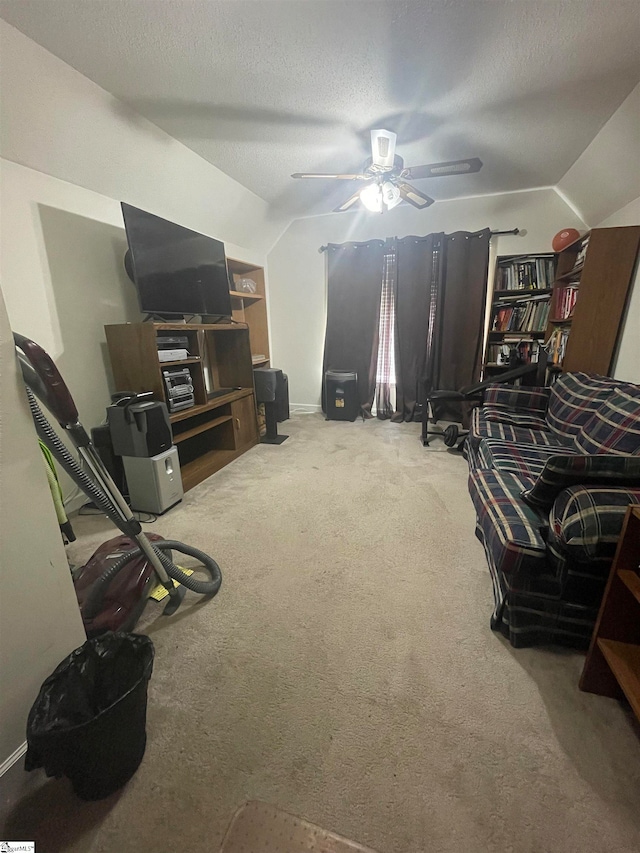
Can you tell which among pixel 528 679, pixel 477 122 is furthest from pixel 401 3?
pixel 528 679

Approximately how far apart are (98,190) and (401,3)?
6.84 feet

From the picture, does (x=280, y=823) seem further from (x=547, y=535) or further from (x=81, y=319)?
(x=81, y=319)

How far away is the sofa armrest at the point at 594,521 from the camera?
1.05m

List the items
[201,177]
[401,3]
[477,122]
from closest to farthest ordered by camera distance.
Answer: [401,3]
[477,122]
[201,177]

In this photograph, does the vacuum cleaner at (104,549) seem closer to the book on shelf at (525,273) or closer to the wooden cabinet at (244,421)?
the wooden cabinet at (244,421)

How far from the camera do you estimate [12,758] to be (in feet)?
3.12

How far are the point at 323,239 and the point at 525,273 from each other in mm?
2372

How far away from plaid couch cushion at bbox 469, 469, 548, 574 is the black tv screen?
2.46m

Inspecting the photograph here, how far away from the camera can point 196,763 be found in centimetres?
98

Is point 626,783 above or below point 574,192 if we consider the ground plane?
below

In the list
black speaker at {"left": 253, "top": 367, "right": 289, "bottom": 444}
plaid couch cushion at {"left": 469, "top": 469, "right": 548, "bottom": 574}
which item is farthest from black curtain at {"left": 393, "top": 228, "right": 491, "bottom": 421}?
plaid couch cushion at {"left": 469, "top": 469, "right": 548, "bottom": 574}

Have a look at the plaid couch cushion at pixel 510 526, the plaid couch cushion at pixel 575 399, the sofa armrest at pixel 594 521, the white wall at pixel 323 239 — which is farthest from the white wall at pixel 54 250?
the plaid couch cushion at pixel 575 399

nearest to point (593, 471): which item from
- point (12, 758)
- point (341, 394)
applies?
point (12, 758)

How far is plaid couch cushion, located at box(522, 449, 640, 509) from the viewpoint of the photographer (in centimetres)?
115
